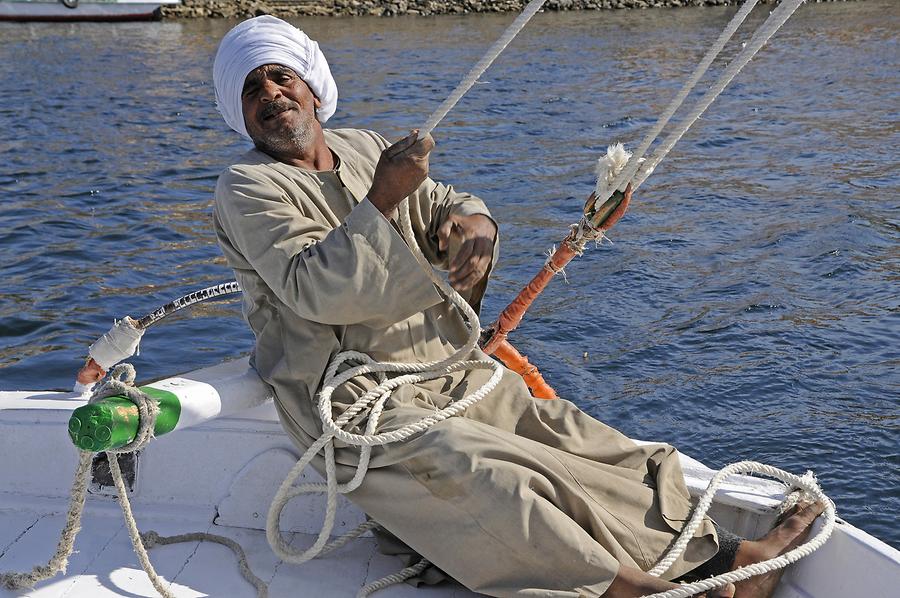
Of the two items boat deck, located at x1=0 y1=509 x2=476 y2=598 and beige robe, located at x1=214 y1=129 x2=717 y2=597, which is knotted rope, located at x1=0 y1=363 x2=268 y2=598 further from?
beige robe, located at x1=214 y1=129 x2=717 y2=597

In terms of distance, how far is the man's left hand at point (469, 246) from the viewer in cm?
274

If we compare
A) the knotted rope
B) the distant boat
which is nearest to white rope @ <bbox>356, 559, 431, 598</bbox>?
the knotted rope

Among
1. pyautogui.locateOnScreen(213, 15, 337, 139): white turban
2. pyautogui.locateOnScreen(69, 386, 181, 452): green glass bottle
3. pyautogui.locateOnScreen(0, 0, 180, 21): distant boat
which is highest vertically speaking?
pyautogui.locateOnScreen(213, 15, 337, 139): white turban

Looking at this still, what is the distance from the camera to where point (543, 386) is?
3.41 metres

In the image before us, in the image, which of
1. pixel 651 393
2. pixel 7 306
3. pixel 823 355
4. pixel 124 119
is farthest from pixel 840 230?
pixel 124 119

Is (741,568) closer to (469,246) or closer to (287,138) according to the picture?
(469,246)

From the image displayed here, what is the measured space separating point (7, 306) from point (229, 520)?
15.5ft

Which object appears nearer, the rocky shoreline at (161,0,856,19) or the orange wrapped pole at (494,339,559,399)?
the orange wrapped pole at (494,339,559,399)

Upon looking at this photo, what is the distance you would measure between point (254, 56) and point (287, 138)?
23cm

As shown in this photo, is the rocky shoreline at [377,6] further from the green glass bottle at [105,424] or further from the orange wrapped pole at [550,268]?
the green glass bottle at [105,424]

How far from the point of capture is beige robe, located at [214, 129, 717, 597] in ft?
7.86

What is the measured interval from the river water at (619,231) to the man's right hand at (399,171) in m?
2.80

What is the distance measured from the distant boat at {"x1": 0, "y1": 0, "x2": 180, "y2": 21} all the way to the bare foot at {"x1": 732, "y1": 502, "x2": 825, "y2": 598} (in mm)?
25269

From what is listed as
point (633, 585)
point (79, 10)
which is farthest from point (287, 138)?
point (79, 10)
